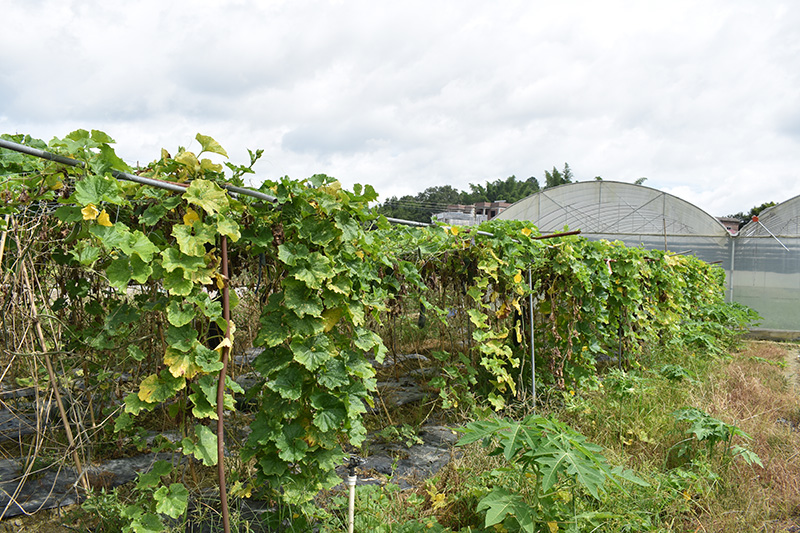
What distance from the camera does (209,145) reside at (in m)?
1.91

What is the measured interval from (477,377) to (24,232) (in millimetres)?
3237

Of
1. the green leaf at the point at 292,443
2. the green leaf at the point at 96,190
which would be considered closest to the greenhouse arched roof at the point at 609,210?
the green leaf at the point at 292,443

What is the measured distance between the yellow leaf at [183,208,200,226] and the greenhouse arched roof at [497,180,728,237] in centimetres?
1147

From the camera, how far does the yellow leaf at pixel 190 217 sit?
189cm

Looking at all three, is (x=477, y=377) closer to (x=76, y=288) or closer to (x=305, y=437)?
(x=305, y=437)

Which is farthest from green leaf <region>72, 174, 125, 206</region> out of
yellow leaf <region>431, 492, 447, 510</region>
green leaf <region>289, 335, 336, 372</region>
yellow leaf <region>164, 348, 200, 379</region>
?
yellow leaf <region>431, 492, 447, 510</region>

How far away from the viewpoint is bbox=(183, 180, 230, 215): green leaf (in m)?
1.83

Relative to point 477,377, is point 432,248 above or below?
above

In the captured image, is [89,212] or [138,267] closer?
[89,212]

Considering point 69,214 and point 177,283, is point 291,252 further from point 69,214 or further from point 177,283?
point 69,214

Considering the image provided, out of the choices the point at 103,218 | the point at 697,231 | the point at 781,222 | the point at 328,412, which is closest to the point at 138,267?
the point at 103,218

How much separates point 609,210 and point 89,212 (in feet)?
42.5

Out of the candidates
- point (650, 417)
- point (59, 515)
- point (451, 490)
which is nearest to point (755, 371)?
point (650, 417)

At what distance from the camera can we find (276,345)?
219cm
